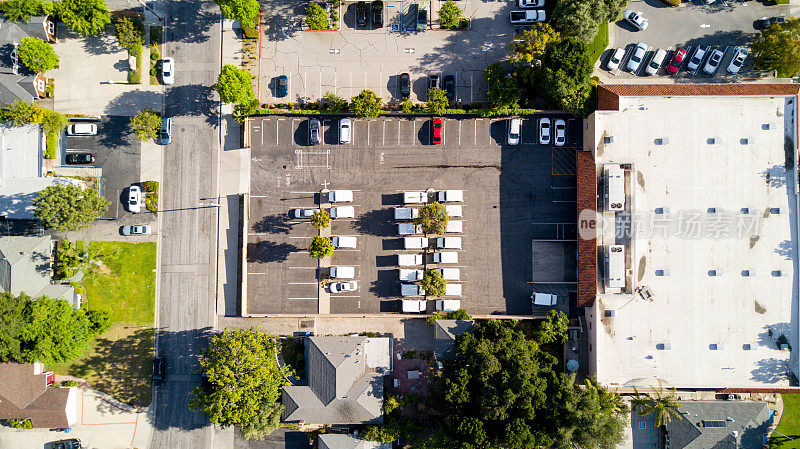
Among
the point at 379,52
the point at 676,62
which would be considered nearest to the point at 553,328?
the point at 676,62

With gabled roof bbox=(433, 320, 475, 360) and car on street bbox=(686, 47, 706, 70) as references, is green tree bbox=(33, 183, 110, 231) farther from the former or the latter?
car on street bbox=(686, 47, 706, 70)

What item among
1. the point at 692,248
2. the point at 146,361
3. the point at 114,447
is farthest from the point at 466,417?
the point at 114,447

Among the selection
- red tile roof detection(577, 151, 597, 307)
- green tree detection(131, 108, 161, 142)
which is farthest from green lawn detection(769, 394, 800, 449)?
green tree detection(131, 108, 161, 142)

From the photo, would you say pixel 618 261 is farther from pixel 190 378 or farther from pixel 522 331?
pixel 190 378

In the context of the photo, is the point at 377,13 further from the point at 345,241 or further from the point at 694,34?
the point at 694,34

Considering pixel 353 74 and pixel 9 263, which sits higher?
A: pixel 353 74

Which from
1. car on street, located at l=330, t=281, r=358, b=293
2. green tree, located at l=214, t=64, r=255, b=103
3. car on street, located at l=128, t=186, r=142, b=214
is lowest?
car on street, located at l=330, t=281, r=358, b=293

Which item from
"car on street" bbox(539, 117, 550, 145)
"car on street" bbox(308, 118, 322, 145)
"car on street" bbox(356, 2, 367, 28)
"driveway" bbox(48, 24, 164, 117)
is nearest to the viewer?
"car on street" bbox(539, 117, 550, 145)
